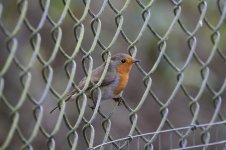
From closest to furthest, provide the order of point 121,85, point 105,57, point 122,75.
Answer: point 105,57
point 121,85
point 122,75

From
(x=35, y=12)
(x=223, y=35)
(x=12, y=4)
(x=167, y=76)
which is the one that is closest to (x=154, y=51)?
(x=167, y=76)

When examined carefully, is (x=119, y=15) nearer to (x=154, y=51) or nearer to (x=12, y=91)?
(x=12, y=91)

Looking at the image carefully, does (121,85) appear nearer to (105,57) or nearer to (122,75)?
(122,75)

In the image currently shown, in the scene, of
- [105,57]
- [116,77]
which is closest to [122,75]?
[116,77]

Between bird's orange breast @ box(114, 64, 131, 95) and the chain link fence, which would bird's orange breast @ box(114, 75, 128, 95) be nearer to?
bird's orange breast @ box(114, 64, 131, 95)

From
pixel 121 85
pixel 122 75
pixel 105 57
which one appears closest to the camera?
pixel 105 57

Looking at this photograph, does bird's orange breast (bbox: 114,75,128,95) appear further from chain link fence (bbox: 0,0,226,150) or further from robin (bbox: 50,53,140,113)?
chain link fence (bbox: 0,0,226,150)

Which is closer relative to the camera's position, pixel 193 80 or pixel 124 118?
pixel 193 80

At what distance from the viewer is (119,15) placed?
2932 mm

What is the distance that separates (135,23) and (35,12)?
2.52ft

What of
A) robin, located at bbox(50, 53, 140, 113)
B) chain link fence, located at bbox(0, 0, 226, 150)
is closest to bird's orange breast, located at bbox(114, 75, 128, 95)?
robin, located at bbox(50, 53, 140, 113)

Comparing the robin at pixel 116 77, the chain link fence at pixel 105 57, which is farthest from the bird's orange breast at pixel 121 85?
the chain link fence at pixel 105 57

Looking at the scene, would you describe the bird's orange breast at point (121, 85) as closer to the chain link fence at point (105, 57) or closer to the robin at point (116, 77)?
the robin at point (116, 77)

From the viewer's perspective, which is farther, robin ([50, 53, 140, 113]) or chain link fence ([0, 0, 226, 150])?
chain link fence ([0, 0, 226, 150])
